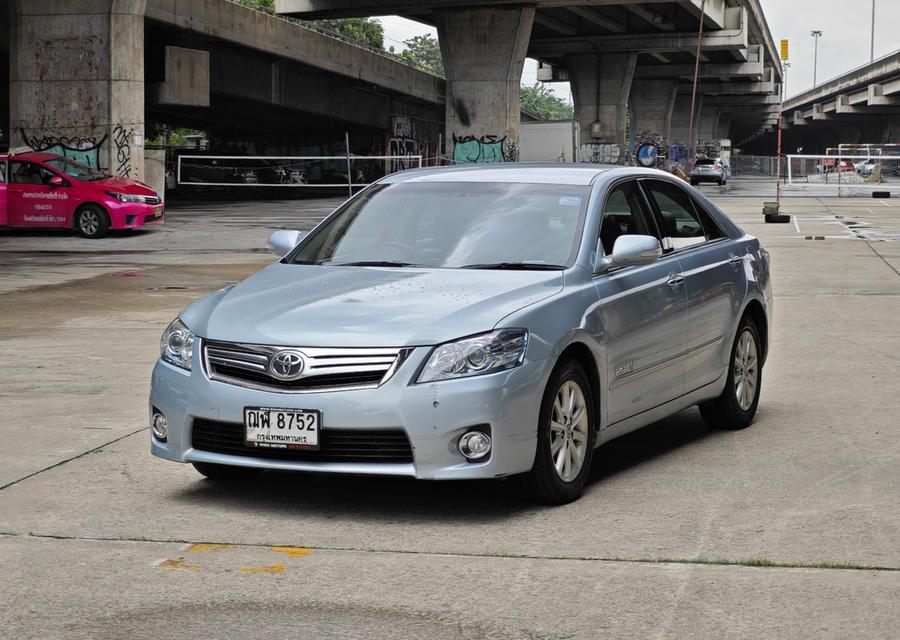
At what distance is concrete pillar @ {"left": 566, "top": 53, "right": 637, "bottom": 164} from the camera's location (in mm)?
66250

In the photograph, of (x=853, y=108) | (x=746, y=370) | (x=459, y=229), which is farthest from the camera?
(x=853, y=108)

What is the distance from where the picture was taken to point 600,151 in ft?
220

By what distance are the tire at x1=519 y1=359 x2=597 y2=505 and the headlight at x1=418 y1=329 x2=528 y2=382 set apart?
11.0 inches

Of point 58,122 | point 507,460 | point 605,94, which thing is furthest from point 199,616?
point 605,94

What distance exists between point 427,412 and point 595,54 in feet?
204

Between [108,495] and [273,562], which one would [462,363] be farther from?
Answer: [108,495]

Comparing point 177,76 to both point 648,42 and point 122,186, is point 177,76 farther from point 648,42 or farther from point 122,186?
point 648,42

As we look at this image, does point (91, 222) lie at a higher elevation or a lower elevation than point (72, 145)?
lower

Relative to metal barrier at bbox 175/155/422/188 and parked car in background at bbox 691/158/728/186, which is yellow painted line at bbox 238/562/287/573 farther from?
parked car in background at bbox 691/158/728/186

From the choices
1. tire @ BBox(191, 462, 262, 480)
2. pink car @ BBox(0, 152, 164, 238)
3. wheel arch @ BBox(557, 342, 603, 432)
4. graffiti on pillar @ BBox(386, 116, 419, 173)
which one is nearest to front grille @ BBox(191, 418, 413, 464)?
tire @ BBox(191, 462, 262, 480)

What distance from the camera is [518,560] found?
17.7 feet

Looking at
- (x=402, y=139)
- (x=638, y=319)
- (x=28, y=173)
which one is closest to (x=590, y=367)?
(x=638, y=319)

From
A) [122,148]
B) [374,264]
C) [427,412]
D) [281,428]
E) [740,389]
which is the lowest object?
[740,389]

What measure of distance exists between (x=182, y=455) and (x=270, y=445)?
20.9 inches
